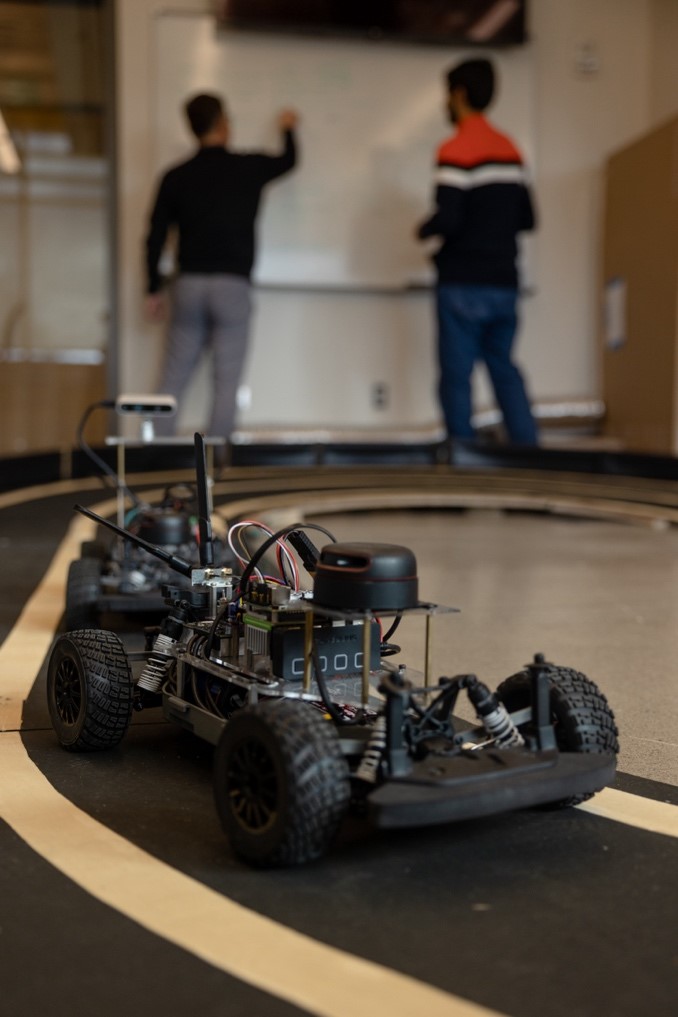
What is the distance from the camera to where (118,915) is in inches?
50.5

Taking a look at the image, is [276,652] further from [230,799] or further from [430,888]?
[430,888]

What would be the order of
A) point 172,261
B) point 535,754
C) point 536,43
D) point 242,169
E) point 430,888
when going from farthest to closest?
1. point 536,43
2. point 172,261
3. point 242,169
4. point 535,754
5. point 430,888

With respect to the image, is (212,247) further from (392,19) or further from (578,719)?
(578,719)

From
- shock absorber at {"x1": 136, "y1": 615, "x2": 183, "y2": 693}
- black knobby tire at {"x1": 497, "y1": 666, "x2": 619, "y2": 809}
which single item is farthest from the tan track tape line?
black knobby tire at {"x1": 497, "y1": 666, "x2": 619, "y2": 809}

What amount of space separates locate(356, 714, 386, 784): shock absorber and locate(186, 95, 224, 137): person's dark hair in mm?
5372

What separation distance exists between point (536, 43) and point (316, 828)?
7194 millimetres

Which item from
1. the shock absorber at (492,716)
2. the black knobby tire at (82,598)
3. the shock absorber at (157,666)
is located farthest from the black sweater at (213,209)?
the shock absorber at (492,716)

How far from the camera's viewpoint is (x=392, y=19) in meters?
7.25

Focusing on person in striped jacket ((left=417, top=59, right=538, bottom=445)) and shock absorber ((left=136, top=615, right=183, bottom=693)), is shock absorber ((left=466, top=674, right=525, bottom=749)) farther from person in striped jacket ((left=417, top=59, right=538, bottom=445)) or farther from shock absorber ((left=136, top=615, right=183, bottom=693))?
person in striped jacket ((left=417, top=59, right=538, bottom=445))

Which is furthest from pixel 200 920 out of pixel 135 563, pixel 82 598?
pixel 135 563

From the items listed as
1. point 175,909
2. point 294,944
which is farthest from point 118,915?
point 294,944

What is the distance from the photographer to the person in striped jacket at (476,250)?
6.30 metres

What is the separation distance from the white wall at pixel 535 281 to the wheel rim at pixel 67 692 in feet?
18.3

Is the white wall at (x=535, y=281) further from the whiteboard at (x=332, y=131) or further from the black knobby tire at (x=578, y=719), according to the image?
the black knobby tire at (x=578, y=719)
